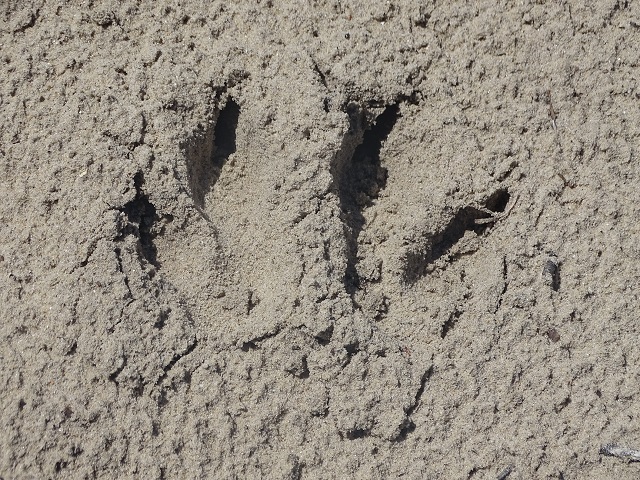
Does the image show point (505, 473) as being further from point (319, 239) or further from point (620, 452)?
point (319, 239)

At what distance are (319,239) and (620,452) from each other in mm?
868

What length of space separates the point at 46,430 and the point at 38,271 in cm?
35

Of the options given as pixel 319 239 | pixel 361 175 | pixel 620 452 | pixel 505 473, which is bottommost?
pixel 505 473

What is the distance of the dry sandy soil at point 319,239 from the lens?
1.37 metres

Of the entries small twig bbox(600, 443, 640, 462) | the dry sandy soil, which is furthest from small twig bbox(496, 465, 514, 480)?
small twig bbox(600, 443, 640, 462)

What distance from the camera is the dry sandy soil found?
1.37 metres

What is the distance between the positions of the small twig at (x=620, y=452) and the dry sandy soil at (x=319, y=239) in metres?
0.02

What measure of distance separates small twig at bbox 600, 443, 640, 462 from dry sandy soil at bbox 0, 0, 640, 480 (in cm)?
2

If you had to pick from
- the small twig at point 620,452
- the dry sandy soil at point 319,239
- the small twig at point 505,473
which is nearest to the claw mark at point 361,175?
the dry sandy soil at point 319,239

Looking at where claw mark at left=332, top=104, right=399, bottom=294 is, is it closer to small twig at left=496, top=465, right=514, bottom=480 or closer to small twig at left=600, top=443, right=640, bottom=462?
small twig at left=496, top=465, right=514, bottom=480

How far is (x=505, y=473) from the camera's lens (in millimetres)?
1438

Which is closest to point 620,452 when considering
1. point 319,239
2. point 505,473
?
point 505,473

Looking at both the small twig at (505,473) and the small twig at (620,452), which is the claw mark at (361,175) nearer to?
the small twig at (505,473)

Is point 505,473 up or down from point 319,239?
down
